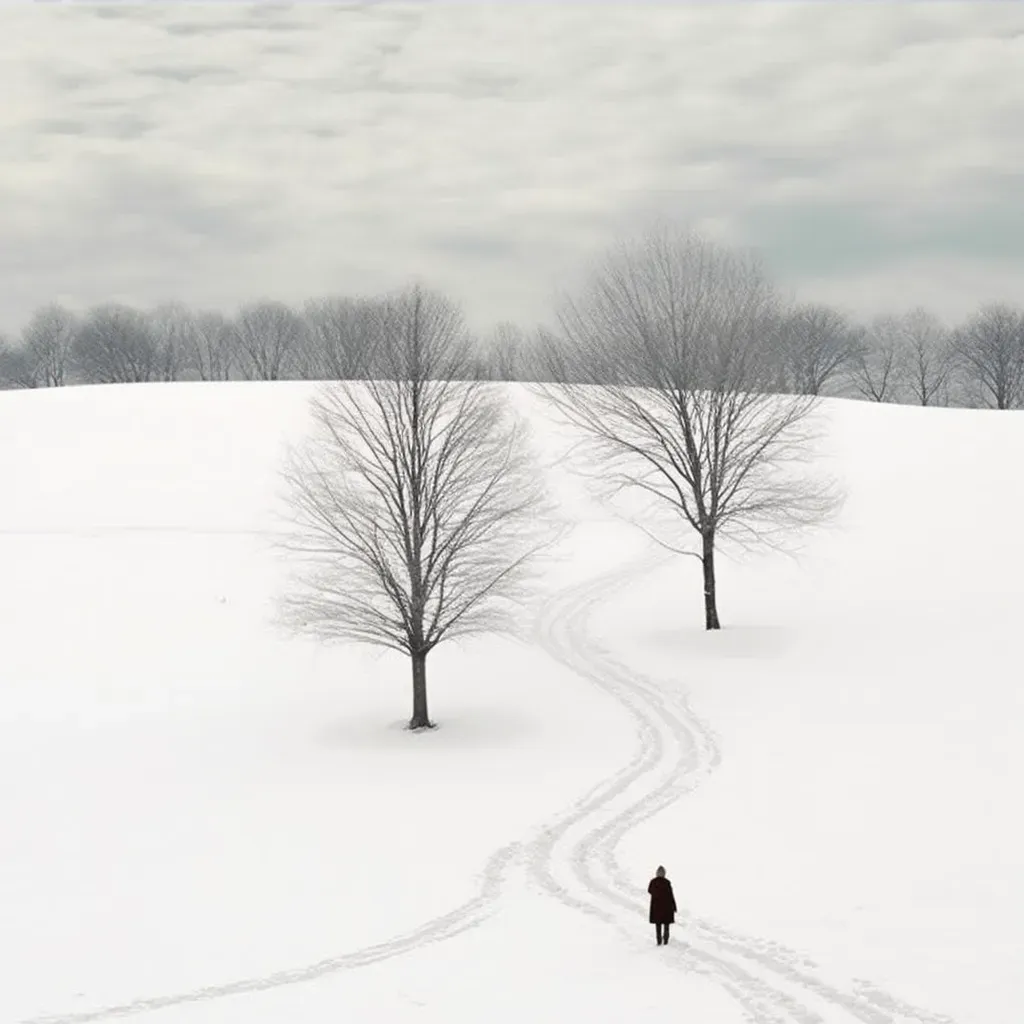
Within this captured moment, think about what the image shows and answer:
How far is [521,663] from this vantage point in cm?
2978

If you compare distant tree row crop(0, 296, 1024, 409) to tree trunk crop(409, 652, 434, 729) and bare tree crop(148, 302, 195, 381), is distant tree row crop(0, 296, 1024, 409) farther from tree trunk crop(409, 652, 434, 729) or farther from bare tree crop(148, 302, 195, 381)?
tree trunk crop(409, 652, 434, 729)

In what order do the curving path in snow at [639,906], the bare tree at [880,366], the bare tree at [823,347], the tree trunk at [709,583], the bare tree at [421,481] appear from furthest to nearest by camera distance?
the bare tree at [880,366], the bare tree at [823,347], the tree trunk at [709,583], the bare tree at [421,481], the curving path in snow at [639,906]

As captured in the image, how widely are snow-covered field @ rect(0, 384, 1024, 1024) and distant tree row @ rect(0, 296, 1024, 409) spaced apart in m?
34.7

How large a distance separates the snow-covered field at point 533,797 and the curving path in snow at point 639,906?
62 millimetres

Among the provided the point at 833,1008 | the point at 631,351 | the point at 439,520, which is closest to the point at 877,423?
the point at 631,351

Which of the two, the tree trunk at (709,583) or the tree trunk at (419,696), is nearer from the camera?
the tree trunk at (419,696)

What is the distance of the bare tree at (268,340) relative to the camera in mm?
105250

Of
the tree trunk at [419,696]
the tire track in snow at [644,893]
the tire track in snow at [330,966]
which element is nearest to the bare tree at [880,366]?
the tire track in snow at [644,893]

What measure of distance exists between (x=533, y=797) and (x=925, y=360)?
8439 cm

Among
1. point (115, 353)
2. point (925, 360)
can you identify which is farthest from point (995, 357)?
point (115, 353)

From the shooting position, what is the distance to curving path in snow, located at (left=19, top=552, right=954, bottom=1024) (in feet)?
39.3

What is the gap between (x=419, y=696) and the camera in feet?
79.3

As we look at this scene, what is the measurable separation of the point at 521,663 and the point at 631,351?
9.65 m

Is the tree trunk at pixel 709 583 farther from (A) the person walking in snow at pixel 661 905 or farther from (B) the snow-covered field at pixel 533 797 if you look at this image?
(A) the person walking in snow at pixel 661 905
